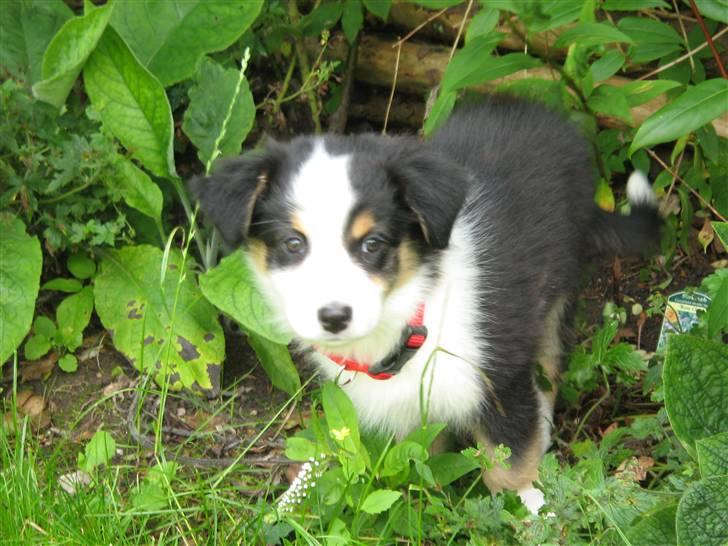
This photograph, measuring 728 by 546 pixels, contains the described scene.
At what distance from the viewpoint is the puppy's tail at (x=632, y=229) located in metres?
3.81

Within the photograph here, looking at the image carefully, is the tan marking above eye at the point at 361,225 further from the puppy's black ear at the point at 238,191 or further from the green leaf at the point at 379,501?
the green leaf at the point at 379,501

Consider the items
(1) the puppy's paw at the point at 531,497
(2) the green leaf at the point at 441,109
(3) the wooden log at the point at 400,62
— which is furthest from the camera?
(3) the wooden log at the point at 400,62

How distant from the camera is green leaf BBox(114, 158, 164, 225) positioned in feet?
13.2

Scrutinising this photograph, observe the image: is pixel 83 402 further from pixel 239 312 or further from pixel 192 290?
pixel 239 312

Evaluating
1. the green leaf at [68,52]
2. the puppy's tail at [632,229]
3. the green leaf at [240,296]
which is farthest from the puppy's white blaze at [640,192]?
the green leaf at [68,52]

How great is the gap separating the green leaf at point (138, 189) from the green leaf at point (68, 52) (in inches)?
14.6

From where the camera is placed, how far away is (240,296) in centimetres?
366

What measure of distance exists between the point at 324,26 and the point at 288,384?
65.7 inches

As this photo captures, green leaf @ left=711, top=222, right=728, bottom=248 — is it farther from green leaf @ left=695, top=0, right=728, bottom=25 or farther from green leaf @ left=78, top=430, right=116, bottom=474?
green leaf @ left=78, top=430, right=116, bottom=474

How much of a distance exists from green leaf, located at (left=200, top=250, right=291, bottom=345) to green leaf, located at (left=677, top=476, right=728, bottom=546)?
5.07 ft

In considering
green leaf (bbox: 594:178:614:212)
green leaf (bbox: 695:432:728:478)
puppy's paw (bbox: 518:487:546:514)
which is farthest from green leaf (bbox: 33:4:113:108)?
green leaf (bbox: 695:432:728:478)

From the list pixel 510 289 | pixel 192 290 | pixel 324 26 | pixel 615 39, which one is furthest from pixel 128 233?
pixel 615 39

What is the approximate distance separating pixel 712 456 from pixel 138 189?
95.0 inches

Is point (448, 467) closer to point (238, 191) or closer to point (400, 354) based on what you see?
point (400, 354)
